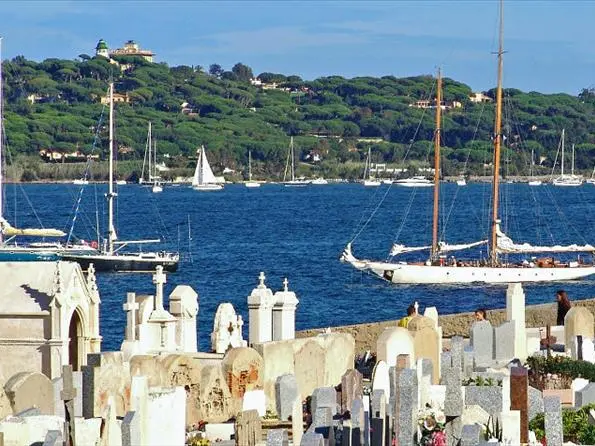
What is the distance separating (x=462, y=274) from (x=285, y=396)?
190 feet

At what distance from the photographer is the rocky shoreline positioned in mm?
26609

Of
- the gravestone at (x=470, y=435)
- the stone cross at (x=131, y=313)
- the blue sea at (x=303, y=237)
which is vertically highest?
the stone cross at (x=131, y=313)

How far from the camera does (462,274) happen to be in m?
75.8

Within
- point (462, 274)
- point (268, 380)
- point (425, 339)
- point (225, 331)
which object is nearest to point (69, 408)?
point (268, 380)

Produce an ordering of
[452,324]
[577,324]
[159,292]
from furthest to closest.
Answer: [452,324] → [577,324] → [159,292]

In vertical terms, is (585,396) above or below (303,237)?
above

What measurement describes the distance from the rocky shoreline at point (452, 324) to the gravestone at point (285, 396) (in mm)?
7433

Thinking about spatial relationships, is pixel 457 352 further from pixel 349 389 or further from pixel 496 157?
pixel 496 157

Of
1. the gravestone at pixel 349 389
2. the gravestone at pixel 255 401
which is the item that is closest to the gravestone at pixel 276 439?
the gravestone at pixel 349 389

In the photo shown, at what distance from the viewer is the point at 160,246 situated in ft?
332

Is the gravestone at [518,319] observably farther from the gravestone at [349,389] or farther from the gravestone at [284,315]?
the gravestone at [349,389]

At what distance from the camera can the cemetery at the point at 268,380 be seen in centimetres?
1544

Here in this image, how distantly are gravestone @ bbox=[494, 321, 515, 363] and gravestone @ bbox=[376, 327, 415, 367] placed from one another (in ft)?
9.86

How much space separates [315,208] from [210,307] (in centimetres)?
9464
